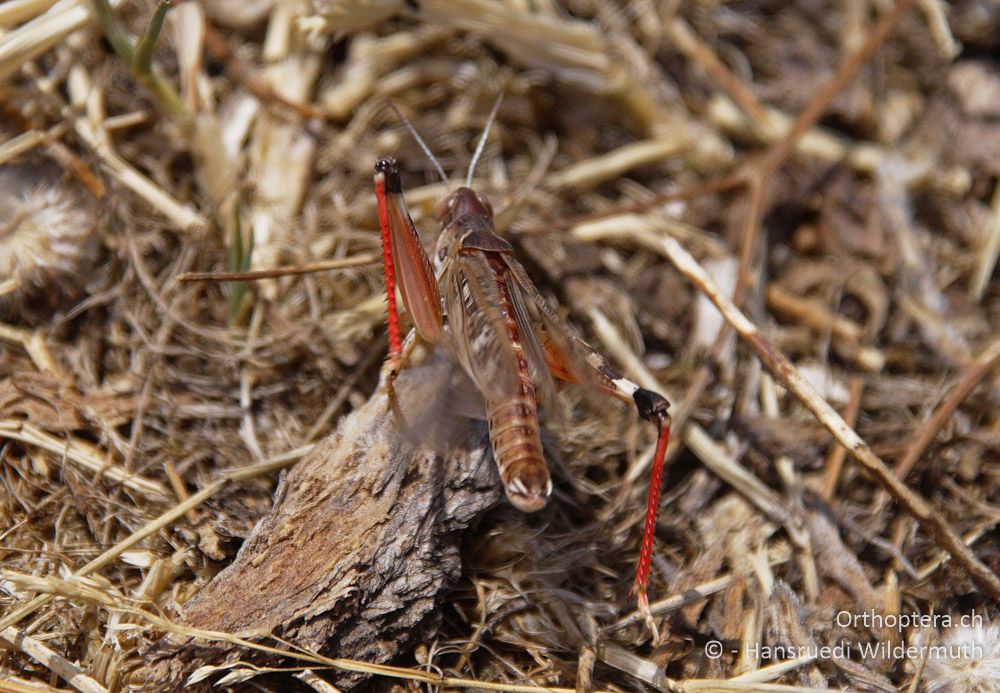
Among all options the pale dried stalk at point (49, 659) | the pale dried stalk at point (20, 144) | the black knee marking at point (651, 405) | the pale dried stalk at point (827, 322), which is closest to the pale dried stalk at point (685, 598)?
the black knee marking at point (651, 405)

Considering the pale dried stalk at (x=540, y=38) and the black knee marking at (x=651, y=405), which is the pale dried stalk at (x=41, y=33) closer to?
the pale dried stalk at (x=540, y=38)

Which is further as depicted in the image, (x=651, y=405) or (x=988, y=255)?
(x=988, y=255)

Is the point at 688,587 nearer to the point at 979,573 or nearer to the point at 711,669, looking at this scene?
the point at 711,669

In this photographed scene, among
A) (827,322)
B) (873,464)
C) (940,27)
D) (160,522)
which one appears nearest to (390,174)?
(160,522)

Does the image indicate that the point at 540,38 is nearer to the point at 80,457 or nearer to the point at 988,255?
the point at 988,255

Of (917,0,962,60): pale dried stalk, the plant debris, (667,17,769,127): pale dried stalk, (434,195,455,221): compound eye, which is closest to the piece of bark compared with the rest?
the plant debris

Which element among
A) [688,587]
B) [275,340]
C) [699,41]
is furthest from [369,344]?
[699,41]
